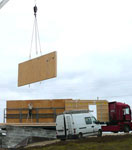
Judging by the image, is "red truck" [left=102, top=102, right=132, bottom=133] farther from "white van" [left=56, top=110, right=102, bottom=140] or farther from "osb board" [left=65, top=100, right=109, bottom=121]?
"white van" [left=56, top=110, right=102, bottom=140]

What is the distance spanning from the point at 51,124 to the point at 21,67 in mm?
7782

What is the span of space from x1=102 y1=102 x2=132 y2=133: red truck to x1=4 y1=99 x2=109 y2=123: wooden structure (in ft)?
2.19

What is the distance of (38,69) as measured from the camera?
17719mm

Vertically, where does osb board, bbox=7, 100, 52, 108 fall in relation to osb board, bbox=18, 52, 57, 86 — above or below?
below

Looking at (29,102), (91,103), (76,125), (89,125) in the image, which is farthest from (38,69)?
(91,103)

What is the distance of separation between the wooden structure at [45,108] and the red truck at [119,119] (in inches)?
26.3

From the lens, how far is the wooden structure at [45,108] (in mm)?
25281

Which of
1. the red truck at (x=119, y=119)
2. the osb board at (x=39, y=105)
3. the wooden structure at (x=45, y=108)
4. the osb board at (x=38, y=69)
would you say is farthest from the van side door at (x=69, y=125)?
the red truck at (x=119, y=119)

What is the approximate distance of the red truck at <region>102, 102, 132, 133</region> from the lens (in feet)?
79.8

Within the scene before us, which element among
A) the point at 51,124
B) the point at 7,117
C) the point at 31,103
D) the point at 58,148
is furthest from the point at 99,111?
the point at 58,148

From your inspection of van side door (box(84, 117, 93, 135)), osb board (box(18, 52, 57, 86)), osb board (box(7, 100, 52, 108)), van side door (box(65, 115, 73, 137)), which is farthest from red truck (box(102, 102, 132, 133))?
osb board (box(18, 52, 57, 86))

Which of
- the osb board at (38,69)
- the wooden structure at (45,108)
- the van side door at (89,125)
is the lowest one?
the van side door at (89,125)

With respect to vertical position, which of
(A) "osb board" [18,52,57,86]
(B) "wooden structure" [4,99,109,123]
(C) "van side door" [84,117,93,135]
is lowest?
(C) "van side door" [84,117,93,135]

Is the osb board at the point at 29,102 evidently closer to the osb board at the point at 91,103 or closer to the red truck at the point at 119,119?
the osb board at the point at 91,103
